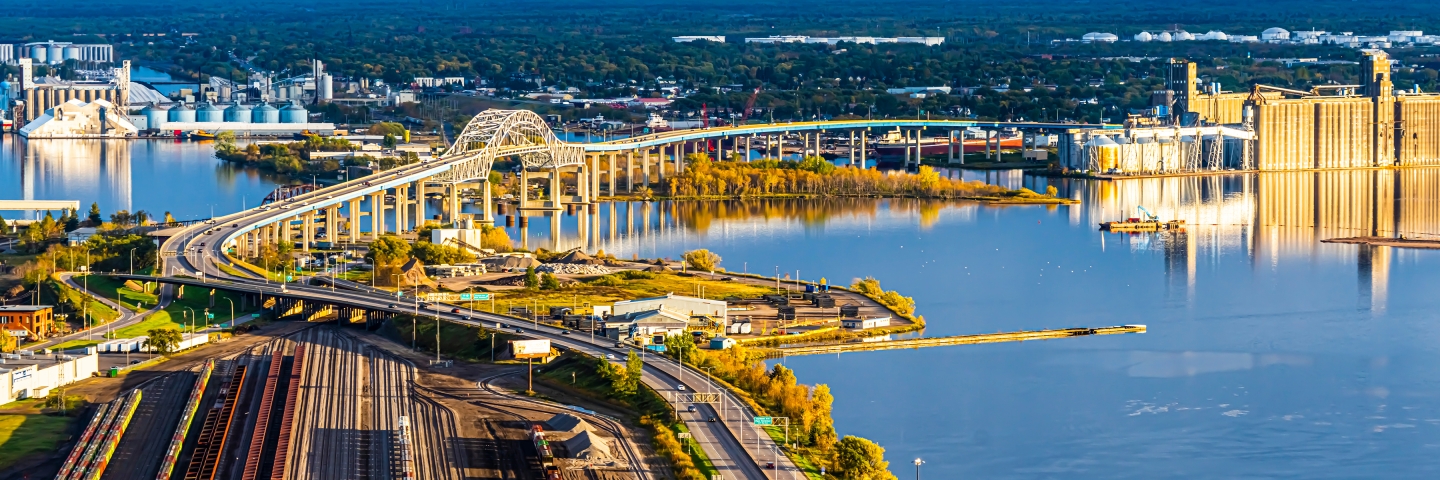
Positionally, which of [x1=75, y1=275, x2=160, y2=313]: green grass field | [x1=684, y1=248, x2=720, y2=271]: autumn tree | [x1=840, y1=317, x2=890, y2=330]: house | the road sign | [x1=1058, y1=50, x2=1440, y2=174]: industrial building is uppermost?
[x1=1058, y1=50, x2=1440, y2=174]: industrial building

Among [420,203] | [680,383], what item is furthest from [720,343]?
[420,203]

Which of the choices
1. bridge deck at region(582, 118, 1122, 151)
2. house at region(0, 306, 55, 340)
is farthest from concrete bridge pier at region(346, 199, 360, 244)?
bridge deck at region(582, 118, 1122, 151)

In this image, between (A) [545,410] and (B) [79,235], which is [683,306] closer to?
(A) [545,410]

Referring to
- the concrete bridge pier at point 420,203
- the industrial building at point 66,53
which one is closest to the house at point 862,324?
the concrete bridge pier at point 420,203

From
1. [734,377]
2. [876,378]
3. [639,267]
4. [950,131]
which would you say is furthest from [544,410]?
[950,131]

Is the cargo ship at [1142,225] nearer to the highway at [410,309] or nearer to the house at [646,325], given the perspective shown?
the highway at [410,309]

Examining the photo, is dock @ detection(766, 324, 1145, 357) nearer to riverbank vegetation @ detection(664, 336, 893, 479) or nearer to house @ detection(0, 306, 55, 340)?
riverbank vegetation @ detection(664, 336, 893, 479)
